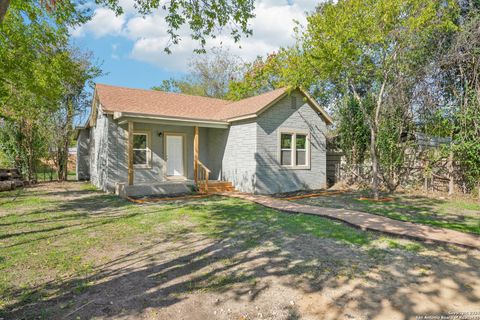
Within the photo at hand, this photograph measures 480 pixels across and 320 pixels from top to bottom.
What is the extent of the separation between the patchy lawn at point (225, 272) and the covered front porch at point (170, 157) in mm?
4740

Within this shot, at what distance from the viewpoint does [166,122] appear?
11.4 m

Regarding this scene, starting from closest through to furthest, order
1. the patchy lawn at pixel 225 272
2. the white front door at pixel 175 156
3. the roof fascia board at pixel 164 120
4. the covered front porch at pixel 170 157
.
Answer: the patchy lawn at pixel 225 272, the roof fascia board at pixel 164 120, the covered front porch at pixel 170 157, the white front door at pixel 175 156

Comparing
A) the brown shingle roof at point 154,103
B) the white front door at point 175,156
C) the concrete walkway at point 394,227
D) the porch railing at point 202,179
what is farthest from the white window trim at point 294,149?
the white front door at point 175,156

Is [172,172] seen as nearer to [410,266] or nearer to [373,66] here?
[373,66]

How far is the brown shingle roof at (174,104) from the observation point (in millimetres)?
12328

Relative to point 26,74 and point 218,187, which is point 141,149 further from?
point 26,74

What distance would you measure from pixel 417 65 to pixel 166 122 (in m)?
10.3

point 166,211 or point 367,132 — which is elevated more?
point 367,132

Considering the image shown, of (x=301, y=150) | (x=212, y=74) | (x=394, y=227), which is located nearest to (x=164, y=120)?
(x=301, y=150)

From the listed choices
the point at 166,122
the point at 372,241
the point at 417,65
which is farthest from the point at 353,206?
the point at 166,122

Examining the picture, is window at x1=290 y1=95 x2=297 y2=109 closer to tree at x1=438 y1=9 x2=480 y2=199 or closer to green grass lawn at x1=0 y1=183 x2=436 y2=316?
tree at x1=438 y1=9 x2=480 y2=199

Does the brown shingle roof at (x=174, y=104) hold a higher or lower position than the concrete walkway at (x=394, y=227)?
higher

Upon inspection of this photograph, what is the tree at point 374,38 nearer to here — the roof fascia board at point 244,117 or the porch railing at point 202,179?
the roof fascia board at point 244,117

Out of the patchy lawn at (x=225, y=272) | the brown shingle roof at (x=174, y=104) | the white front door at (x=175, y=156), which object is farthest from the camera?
the white front door at (x=175, y=156)
